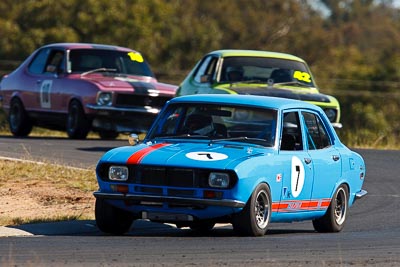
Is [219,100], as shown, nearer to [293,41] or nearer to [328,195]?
[328,195]

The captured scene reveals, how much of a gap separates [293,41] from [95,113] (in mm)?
38573

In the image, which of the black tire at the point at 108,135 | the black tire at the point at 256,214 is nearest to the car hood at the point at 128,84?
the black tire at the point at 108,135

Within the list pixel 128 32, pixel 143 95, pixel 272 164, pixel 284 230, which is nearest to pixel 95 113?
pixel 143 95

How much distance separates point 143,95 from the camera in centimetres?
2175

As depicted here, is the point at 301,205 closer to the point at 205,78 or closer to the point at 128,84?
the point at 205,78

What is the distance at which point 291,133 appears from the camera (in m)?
12.3

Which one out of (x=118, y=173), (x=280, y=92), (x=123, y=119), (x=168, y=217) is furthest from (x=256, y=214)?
(x=123, y=119)

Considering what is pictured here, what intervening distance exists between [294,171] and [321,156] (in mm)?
788

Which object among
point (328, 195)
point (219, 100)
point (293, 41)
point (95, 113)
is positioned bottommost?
point (293, 41)

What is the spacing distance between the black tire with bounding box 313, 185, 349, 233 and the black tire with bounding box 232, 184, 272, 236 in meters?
1.47

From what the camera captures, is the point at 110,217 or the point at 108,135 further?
the point at 108,135

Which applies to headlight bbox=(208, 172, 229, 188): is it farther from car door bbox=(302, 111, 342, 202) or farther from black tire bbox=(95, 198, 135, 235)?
car door bbox=(302, 111, 342, 202)

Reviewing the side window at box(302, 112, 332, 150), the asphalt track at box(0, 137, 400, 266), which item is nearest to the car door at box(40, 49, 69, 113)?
the asphalt track at box(0, 137, 400, 266)

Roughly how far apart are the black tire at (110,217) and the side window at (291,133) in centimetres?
167
